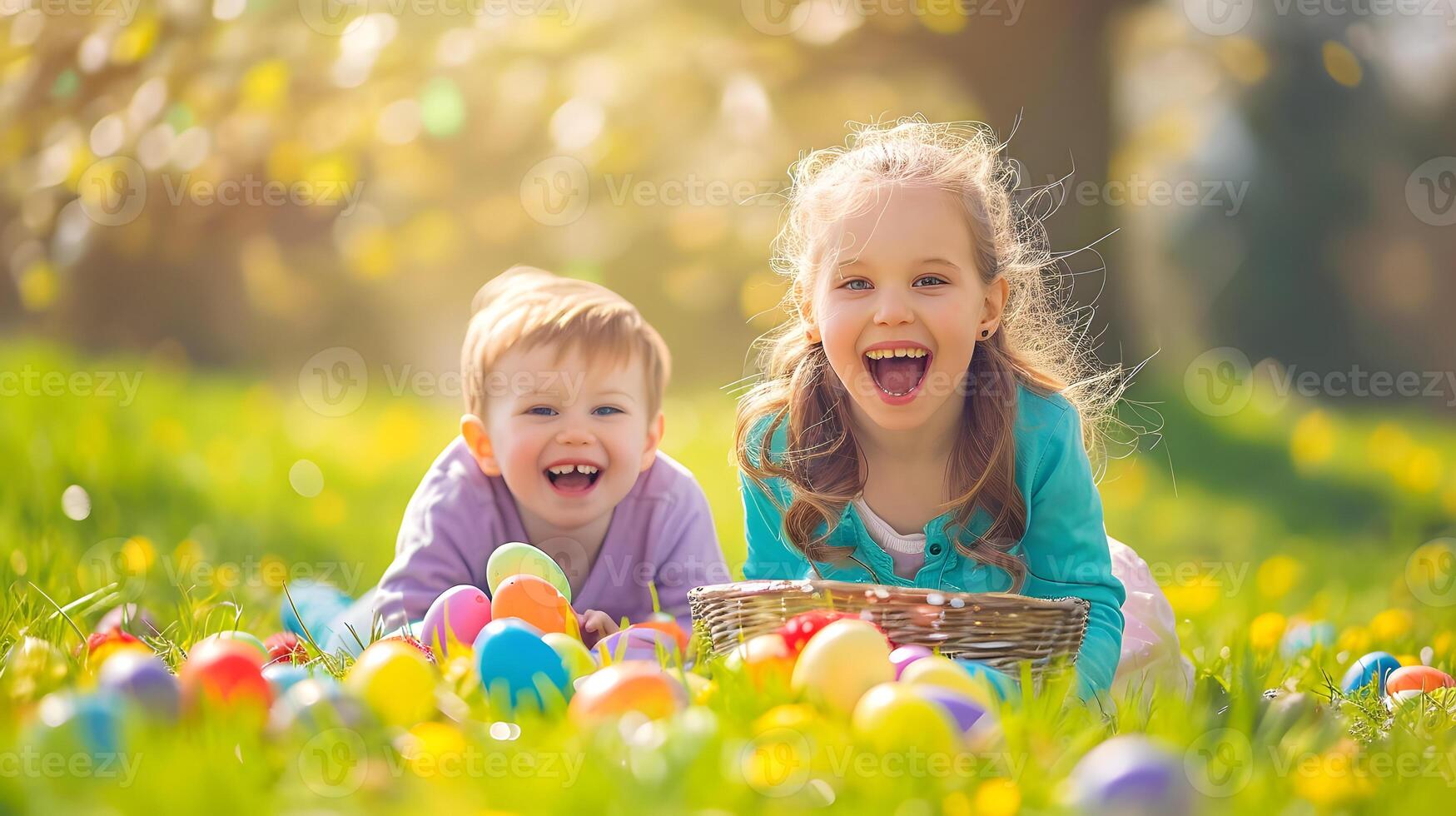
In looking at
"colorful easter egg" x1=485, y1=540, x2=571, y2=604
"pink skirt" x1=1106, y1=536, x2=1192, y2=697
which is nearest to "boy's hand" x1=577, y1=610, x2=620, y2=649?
"colorful easter egg" x1=485, y1=540, x2=571, y2=604

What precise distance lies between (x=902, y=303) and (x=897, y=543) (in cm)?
54

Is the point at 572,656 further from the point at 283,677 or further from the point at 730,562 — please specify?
the point at 730,562

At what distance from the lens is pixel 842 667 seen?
179 cm

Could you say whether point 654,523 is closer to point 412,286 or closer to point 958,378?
point 958,378

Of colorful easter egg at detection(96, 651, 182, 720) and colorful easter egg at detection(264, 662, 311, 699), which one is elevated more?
colorful easter egg at detection(96, 651, 182, 720)

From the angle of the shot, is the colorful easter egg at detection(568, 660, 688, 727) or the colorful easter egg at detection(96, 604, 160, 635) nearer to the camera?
the colorful easter egg at detection(568, 660, 688, 727)

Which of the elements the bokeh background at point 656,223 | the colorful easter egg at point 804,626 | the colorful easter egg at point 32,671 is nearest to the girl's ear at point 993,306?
the bokeh background at point 656,223

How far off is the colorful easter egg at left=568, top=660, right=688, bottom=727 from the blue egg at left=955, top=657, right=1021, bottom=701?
50 centimetres

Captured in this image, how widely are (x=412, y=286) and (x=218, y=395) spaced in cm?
651

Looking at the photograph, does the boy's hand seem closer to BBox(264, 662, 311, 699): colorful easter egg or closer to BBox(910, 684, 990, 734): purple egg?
BBox(264, 662, 311, 699): colorful easter egg

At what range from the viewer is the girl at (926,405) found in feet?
8.12

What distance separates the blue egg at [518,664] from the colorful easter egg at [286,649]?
23.1 inches

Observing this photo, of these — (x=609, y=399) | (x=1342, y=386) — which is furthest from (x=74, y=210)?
(x=1342, y=386)

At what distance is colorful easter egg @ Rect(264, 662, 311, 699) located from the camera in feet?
6.08
